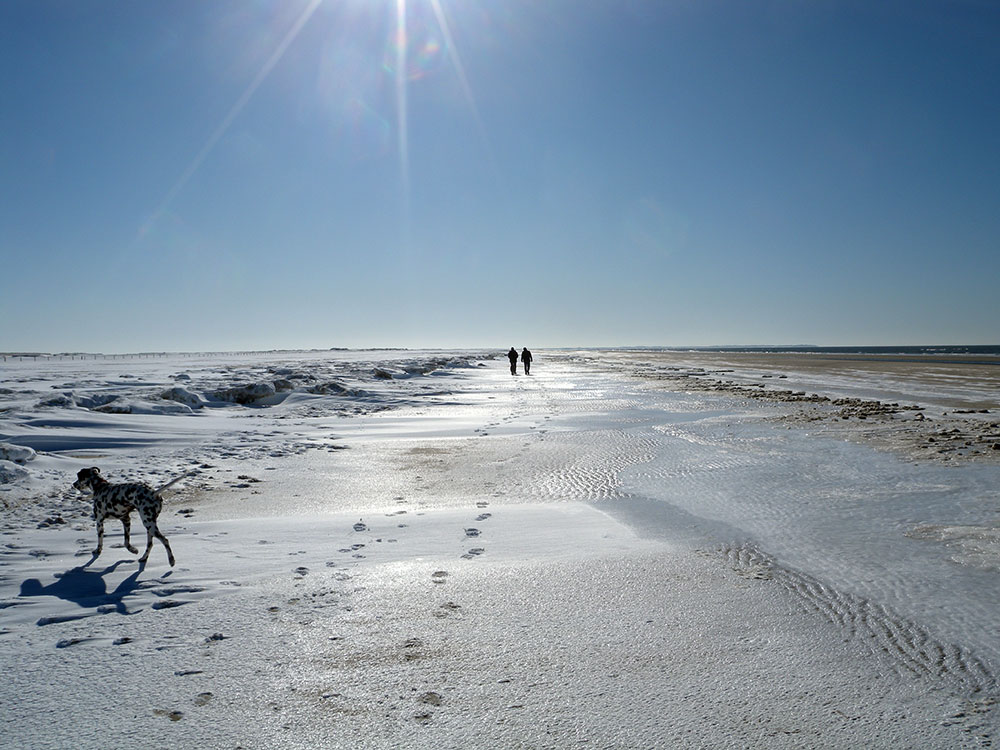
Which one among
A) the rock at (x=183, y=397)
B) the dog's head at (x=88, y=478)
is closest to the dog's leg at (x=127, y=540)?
the dog's head at (x=88, y=478)

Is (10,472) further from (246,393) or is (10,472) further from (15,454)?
(246,393)

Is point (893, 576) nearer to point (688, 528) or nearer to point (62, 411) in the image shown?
point (688, 528)

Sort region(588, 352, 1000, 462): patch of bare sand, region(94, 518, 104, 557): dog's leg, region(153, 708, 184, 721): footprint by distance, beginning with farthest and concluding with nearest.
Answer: region(588, 352, 1000, 462): patch of bare sand → region(94, 518, 104, 557): dog's leg → region(153, 708, 184, 721): footprint

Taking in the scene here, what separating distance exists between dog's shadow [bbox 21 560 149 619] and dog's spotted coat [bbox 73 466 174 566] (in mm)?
366

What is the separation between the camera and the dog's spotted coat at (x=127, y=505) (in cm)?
528

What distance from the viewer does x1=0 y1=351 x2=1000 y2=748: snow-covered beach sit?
2.99 metres

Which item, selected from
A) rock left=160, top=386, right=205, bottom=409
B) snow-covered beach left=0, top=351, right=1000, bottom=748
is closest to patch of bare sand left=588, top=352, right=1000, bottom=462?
snow-covered beach left=0, top=351, right=1000, bottom=748

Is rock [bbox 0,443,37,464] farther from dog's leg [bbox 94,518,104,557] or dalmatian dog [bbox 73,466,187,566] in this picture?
dog's leg [bbox 94,518,104,557]

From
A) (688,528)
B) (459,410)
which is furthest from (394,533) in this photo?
(459,410)

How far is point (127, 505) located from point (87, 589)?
0.98 m

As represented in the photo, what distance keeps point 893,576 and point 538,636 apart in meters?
3.18

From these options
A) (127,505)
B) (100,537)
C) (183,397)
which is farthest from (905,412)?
(183,397)

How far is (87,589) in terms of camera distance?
15.2ft

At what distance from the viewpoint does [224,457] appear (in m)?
10.5
